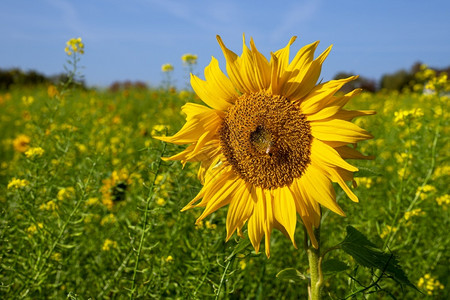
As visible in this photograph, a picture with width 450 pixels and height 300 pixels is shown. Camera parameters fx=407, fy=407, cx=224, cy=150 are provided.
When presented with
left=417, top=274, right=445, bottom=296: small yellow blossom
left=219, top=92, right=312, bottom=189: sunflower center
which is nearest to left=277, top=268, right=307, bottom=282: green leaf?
left=219, top=92, right=312, bottom=189: sunflower center

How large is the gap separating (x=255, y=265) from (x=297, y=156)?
1.46 meters

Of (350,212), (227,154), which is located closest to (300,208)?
(227,154)

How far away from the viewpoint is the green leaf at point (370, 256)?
133 centimetres

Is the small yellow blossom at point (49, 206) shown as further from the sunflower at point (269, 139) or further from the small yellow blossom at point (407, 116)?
the small yellow blossom at point (407, 116)

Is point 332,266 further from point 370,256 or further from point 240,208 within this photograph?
point 240,208

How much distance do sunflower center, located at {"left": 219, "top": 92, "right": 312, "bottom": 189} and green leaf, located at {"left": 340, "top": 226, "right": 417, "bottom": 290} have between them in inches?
11.7

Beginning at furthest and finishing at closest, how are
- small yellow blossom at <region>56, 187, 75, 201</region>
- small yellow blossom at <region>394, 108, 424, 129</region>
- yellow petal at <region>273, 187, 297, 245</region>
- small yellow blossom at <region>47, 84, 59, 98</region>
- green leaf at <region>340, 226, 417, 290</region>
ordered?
small yellow blossom at <region>47, 84, 59, 98</region> → small yellow blossom at <region>394, 108, 424, 129</region> → small yellow blossom at <region>56, 187, 75, 201</region> → yellow petal at <region>273, 187, 297, 245</region> → green leaf at <region>340, 226, 417, 290</region>

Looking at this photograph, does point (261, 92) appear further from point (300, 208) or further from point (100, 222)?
point (100, 222)

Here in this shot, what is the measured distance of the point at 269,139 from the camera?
150 centimetres

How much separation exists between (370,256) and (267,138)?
54 cm

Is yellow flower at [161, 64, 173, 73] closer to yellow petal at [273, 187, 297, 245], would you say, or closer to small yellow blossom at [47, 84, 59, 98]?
small yellow blossom at [47, 84, 59, 98]

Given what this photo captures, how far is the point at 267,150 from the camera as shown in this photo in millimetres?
1485

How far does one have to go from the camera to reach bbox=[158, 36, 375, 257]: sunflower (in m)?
1.40

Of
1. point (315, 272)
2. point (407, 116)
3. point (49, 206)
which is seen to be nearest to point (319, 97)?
point (315, 272)
